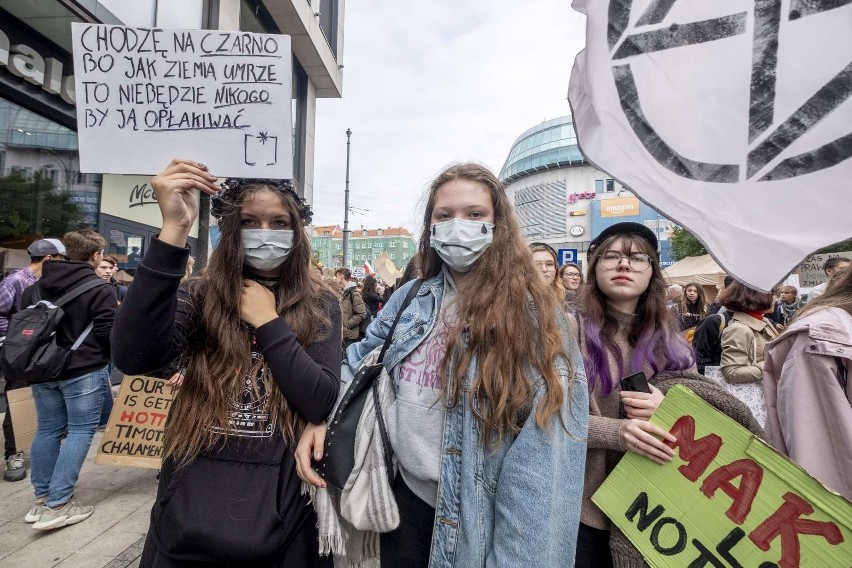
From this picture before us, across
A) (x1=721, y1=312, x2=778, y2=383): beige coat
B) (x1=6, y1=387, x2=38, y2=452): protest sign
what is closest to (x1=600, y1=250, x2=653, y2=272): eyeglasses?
(x1=721, y1=312, x2=778, y2=383): beige coat

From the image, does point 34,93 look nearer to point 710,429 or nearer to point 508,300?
point 508,300

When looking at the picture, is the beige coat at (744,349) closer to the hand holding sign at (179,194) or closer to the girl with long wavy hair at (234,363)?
the girl with long wavy hair at (234,363)

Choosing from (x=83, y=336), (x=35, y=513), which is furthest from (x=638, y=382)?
(x=35, y=513)

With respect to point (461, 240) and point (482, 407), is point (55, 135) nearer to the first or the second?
point (461, 240)

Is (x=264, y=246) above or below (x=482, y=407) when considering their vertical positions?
above

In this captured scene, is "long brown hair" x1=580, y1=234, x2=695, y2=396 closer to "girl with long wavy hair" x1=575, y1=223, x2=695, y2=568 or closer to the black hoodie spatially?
"girl with long wavy hair" x1=575, y1=223, x2=695, y2=568

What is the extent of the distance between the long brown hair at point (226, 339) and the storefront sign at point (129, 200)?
5.85 m

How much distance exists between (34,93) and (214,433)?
6580 mm

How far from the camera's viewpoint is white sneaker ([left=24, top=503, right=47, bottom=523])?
314cm

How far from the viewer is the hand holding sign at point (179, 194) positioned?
4.55ft

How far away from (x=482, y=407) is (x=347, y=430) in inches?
18.1

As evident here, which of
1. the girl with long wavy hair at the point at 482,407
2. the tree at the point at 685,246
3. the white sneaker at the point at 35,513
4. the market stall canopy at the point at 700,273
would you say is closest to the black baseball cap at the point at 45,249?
the white sneaker at the point at 35,513

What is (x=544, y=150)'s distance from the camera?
6588cm

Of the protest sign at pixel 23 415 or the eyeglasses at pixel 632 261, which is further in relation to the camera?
the protest sign at pixel 23 415
